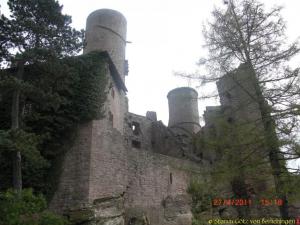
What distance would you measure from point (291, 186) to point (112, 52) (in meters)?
14.0

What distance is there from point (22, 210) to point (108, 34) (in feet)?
45.3

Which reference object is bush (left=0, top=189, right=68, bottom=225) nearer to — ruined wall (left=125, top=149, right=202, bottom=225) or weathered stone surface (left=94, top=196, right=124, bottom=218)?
weathered stone surface (left=94, top=196, right=124, bottom=218)

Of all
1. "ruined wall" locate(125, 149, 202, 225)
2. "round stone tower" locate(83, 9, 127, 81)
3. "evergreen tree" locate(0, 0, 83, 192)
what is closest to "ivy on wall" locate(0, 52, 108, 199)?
"evergreen tree" locate(0, 0, 83, 192)

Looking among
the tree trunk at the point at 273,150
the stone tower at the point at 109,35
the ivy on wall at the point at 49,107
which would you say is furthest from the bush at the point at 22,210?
the stone tower at the point at 109,35

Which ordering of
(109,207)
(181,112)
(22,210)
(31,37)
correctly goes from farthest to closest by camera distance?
(181,112), (109,207), (31,37), (22,210)

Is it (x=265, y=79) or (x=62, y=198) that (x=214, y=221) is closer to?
(x=62, y=198)

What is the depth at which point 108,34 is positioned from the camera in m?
19.8

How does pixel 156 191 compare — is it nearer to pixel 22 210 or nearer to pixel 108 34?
pixel 22 210

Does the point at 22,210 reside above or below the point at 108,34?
below

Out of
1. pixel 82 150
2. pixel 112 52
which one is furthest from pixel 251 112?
pixel 112 52

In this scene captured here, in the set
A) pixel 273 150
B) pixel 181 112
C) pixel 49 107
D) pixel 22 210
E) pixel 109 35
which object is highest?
pixel 109 35

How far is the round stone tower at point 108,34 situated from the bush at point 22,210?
1168 centimetres

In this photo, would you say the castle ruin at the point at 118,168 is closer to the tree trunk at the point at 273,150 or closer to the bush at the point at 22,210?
the tree trunk at the point at 273,150

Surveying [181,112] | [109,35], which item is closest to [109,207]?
[109,35]
